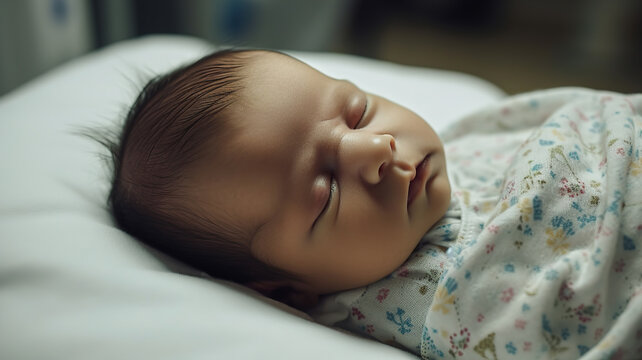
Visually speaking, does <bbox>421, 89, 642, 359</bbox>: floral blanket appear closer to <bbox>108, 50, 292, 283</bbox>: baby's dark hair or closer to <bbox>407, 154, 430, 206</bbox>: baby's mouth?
<bbox>407, 154, 430, 206</bbox>: baby's mouth

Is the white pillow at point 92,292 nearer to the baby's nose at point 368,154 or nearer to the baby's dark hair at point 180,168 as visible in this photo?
the baby's dark hair at point 180,168

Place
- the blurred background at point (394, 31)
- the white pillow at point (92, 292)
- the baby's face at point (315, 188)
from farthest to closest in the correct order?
the blurred background at point (394, 31) < the baby's face at point (315, 188) < the white pillow at point (92, 292)

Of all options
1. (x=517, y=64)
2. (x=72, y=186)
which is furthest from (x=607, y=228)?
(x=517, y=64)

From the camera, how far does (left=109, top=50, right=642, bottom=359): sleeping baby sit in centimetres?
68

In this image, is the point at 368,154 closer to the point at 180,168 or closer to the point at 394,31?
the point at 180,168

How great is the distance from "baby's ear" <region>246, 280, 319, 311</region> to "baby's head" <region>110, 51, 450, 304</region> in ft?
0.04

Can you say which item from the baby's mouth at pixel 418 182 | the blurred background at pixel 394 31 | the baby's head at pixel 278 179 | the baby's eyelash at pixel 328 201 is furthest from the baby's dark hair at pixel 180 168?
the blurred background at pixel 394 31

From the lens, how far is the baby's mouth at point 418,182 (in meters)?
0.78

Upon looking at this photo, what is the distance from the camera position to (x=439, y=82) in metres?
1.44

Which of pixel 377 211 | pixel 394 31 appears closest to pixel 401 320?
pixel 377 211

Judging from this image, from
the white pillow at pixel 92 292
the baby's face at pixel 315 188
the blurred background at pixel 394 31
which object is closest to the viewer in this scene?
the white pillow at pixel 92 292

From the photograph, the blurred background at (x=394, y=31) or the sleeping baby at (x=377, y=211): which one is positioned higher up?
the sleeping baby at (x=377, y=211)

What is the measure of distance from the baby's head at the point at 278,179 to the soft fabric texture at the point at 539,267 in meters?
0.05

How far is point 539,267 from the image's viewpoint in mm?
702
